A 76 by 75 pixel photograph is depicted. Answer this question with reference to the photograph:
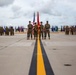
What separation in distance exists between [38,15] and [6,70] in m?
45.5

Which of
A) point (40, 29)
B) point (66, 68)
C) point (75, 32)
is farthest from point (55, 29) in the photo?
point (66, 68)

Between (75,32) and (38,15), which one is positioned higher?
(38,15)

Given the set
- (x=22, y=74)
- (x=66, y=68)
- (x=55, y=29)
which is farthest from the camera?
(x=55, y=29)

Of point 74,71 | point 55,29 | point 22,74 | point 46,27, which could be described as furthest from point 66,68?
point 55,29

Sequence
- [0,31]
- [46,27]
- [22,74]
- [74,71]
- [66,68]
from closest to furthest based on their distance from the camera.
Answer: [22,74]
[74,71]
[66,68]
[46,27]
[0,31]

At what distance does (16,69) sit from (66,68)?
1.42 metres

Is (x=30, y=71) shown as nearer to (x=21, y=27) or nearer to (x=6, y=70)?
(x=6, y=70)

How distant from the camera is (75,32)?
53562mm

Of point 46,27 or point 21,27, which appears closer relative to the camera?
point 46,27

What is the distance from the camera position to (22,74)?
6.84m

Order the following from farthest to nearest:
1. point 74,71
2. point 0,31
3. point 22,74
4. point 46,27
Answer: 1. point 0,31
2. point 46,27
3. point 74,71
4. point 22,74

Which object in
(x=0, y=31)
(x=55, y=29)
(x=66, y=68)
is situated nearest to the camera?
(x=66, y=68)

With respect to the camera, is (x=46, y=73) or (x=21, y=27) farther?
(x=21, y=27)

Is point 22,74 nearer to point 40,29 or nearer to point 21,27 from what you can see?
point 40,29
